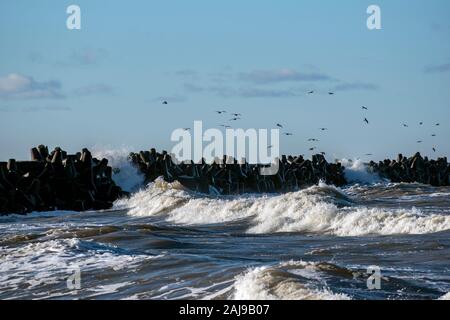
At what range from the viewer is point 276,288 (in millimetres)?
12789

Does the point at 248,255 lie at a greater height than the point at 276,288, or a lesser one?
lesser

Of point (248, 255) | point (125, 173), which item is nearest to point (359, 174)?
Result: point (125, 173)

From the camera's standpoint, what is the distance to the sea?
1352 centimetres

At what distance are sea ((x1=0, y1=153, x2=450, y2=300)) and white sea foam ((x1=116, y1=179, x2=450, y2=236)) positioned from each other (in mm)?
51

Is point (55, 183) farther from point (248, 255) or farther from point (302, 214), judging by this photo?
point (248, 255)

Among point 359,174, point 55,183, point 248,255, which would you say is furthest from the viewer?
point 359,174

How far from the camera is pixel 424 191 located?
147ft

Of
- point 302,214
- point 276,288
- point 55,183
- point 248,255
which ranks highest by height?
point 55,183

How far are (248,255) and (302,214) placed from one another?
30.3 feet

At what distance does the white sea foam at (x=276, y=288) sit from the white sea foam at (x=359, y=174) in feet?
185

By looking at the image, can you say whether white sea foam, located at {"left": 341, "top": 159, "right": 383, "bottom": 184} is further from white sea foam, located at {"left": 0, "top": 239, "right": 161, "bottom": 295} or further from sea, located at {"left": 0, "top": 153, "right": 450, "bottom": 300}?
white sea foam, located at {"left": 0, "top": 239, "right": 161, "bottom": 295}

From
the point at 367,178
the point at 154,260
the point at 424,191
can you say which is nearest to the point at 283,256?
the point at 154,260
